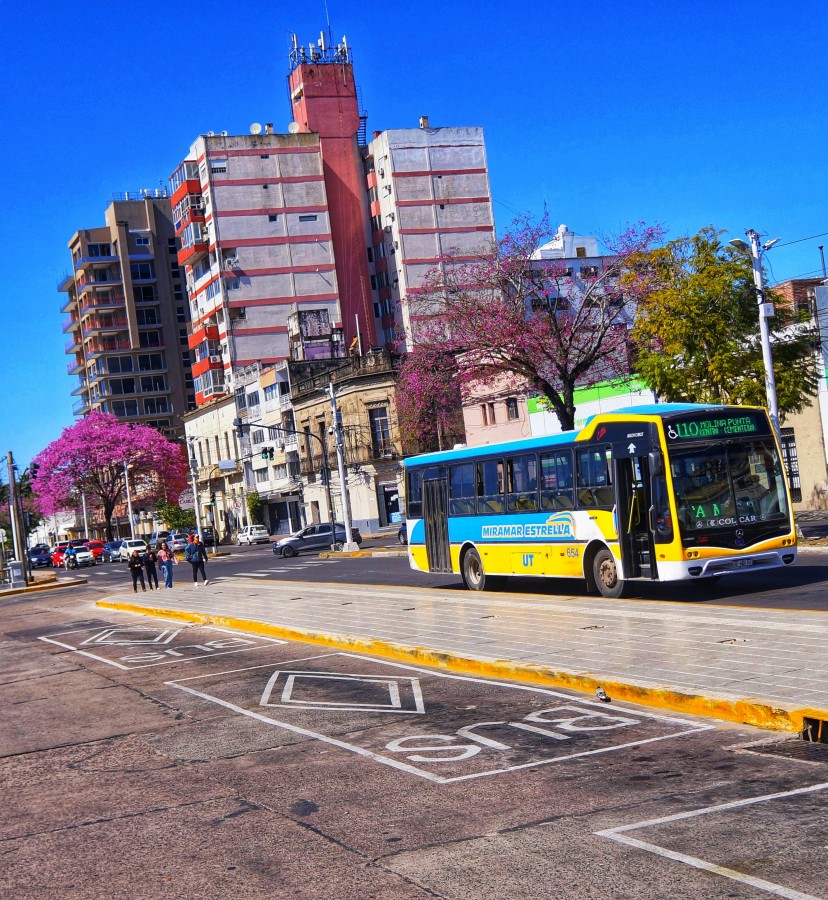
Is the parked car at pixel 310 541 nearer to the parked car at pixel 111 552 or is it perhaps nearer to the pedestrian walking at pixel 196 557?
the pedestrian walking at pixel 196 557

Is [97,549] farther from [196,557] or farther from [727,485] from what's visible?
[727,485]

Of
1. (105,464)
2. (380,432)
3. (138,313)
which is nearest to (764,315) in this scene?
(380,432)

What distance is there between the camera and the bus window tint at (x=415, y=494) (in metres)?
27.8

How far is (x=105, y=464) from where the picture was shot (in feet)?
331

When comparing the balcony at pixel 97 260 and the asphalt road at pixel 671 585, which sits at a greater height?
the balcony at pixel 97 260

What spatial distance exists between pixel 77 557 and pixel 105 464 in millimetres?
18202

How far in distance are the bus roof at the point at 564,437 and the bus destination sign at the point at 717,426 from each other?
5.5 inches

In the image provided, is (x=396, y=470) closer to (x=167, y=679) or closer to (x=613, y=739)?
(x=167, y=679)

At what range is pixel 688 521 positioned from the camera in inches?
757

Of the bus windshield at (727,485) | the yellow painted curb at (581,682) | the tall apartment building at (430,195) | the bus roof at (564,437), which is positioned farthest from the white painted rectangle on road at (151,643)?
the tall apartment building at (430,195)

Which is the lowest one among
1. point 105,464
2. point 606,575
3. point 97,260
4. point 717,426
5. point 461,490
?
point 606,575

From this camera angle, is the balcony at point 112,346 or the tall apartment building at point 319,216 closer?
the tall apartment building at point 319,216

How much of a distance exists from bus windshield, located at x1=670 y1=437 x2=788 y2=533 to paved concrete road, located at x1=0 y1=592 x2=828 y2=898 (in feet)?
→ 23.2

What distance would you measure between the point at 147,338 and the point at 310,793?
124 meters
